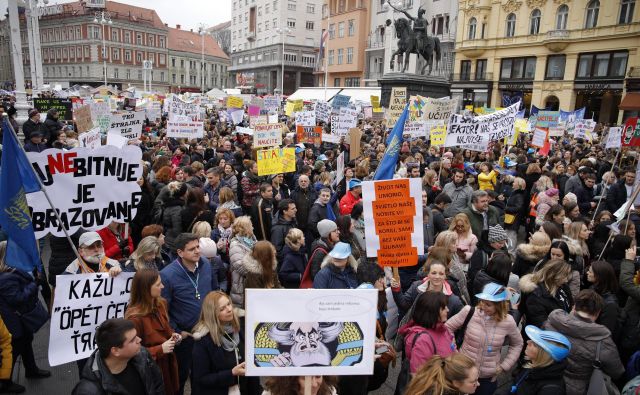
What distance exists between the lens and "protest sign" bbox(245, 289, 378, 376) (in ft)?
8.33

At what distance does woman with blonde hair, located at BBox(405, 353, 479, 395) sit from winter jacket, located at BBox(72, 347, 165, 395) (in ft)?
5.73

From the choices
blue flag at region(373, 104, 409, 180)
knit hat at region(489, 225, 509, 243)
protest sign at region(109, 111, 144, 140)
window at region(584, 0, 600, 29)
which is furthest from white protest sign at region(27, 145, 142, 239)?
window at region(584, 0, 600, 29)

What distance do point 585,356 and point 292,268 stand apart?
306 centimetres

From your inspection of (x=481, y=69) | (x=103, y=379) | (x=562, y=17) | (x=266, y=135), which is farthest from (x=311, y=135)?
(x=481, y=69)

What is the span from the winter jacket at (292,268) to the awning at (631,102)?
36.0m

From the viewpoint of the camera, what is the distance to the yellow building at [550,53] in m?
38.8

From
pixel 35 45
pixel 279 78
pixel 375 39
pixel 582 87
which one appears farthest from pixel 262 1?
pixel 35 45

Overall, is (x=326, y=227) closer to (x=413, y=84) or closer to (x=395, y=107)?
(x=395, y=107)

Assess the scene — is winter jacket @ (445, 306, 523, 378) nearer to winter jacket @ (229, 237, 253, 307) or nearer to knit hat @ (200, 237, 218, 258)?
winter jacket @ (229, 237, 253, 307)

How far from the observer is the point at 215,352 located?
3328 millimetres

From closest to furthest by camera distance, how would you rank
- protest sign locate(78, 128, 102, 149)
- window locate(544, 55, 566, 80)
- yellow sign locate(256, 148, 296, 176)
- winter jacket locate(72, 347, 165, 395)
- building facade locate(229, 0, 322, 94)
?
1. winter jacket locate(72, 347, 165, 395)
2. yellow sign locate(256, 148, 296, 176)
3. protest sign locate(78, 128, 102, 149)
4. window locate(544, 55, 566, 80)
5. building facade locate(229, 0, 322, 94)

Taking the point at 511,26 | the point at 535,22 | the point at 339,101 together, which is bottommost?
the point at 339,101

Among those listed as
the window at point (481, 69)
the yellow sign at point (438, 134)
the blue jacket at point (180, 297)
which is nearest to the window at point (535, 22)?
the window at point (481, 69)

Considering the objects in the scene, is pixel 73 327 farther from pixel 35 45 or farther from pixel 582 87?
pixel 582 87
